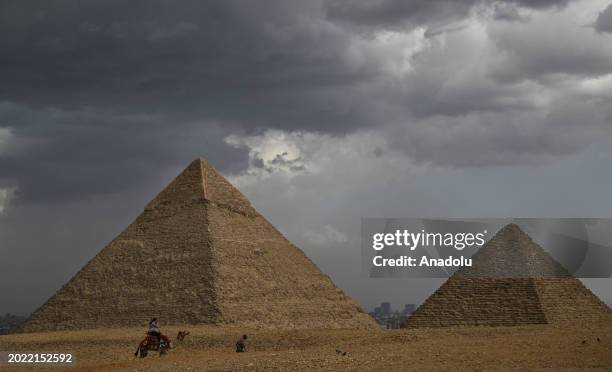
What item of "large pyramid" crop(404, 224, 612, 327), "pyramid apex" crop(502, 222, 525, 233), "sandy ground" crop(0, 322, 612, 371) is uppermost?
"pyramid apex" crop(502, 222, 525, 233)

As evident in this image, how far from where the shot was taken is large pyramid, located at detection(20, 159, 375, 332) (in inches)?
1949

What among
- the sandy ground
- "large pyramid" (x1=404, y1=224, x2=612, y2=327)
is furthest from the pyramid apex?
the sandy ground

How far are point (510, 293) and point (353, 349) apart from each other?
17999mm

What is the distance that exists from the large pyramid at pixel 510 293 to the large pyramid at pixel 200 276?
9.83 meters

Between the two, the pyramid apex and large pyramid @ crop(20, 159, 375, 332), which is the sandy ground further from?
the pyramid apex

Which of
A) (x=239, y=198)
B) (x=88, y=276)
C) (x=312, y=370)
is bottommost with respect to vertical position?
(x=312, y=370)

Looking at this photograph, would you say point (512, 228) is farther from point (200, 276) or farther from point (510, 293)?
point (200, 276)

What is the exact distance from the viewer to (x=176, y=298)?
49.8 meters

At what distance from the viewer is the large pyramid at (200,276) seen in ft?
162

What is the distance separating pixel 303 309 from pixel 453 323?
453 inches

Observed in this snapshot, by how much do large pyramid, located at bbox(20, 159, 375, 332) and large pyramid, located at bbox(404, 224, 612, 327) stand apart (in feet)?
32.2

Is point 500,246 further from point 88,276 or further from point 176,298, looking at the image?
point 88,276

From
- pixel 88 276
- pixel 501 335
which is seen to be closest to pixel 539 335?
pixel 501 335

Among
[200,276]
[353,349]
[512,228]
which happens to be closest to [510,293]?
[512,228]
